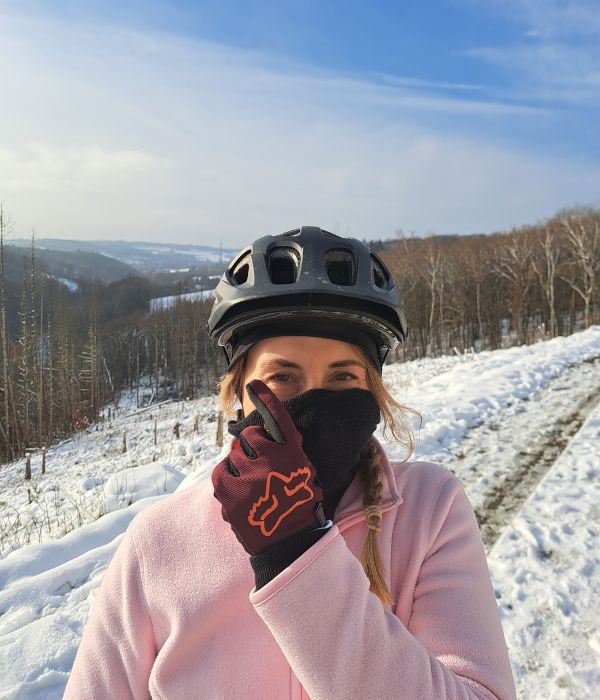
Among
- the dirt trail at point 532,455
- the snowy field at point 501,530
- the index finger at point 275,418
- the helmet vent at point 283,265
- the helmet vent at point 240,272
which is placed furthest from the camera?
the dirt trail at point 532,455

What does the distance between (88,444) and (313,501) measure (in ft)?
80.5

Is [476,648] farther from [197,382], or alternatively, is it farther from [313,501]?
[197,382]

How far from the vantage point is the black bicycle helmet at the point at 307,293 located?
5.31 feet

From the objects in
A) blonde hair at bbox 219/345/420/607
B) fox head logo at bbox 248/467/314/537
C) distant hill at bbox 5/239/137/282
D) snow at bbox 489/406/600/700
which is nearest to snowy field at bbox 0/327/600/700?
snow at bbox 489/406/600/700

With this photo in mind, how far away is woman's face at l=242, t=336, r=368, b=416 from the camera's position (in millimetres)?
1533

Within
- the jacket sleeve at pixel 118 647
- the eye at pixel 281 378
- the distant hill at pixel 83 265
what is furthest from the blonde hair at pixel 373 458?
the distant hill at pixel 83 265

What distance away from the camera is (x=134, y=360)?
67.7 m

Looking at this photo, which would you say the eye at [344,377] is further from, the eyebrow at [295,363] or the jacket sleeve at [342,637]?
the jacket sleeve at [342,637]

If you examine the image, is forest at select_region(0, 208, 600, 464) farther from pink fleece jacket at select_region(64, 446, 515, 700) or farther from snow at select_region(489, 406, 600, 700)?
pink fleece jacket at select_region(64, 446, 515, 700)

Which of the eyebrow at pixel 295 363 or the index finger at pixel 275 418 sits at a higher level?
the eyebrow at pixel 295 363

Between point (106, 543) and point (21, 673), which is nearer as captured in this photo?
point (21, 673)

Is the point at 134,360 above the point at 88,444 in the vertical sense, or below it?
below

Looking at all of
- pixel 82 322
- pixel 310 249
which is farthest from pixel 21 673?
pixel 82 322

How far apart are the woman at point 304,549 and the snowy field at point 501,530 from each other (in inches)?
28.4
